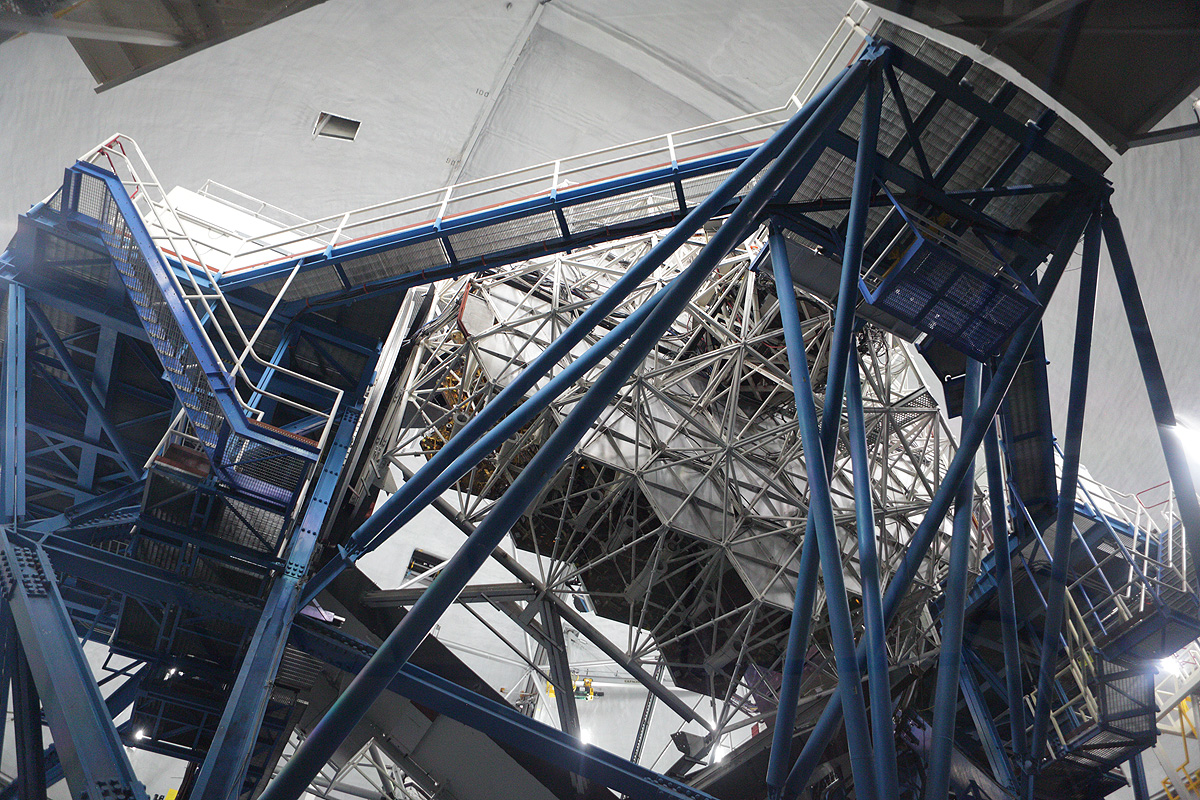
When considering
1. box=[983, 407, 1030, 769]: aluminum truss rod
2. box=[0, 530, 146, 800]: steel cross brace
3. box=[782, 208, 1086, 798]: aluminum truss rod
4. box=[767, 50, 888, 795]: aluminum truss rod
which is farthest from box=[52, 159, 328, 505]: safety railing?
box=[983, 407, 1030, 769]: aluminum truss rod

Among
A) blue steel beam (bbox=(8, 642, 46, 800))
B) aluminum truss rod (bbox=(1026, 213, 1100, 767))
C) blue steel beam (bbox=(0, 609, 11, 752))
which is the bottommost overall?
blue steel beam (bbox=(8, 642, 46, 800))

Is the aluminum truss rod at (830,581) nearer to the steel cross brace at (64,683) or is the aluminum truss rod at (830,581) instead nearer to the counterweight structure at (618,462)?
the counterweight structure at (618,462)

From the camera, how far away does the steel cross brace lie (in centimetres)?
828

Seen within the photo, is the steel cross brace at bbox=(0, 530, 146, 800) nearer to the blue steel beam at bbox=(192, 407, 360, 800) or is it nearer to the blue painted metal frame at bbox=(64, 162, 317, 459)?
the blue steel beam at bbox=(192, 407, 360, 800)

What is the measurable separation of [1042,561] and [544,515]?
10.2 metres

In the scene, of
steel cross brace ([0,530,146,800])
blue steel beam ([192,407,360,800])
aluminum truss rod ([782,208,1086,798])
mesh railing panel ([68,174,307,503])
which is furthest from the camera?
mesh railing panel ([68,174,307,503])

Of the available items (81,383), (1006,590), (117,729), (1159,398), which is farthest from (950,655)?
(81,383)

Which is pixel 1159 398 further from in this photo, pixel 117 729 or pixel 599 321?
pixel 117 729

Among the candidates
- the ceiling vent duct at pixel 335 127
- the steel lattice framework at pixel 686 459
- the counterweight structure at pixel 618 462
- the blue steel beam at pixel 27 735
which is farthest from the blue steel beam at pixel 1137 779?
the ceiling vent duct at pixel 335 127

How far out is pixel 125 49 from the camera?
6730 mm

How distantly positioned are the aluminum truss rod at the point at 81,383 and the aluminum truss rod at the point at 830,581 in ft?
36.6

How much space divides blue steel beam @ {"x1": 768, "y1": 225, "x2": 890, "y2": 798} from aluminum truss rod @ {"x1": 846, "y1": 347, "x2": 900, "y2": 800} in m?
0.14

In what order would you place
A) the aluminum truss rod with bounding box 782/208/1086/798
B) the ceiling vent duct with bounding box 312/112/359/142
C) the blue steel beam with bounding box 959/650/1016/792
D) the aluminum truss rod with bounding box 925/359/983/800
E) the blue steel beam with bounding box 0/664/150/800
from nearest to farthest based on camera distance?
the aluminum truss rod with bounding box 925/359/983/800 → the aluminum truss rod with bounding box 782/208/1086/798 → the blue steel beam with bounding box 0/664/150/800 → the blue steel beam with bounding box 959/650/1016/792 → the ceiling vent duct with bounding box 312/112/359/142

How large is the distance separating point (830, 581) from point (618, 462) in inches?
385
